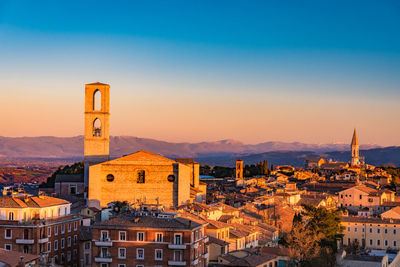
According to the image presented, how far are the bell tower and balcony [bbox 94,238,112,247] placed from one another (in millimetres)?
26250

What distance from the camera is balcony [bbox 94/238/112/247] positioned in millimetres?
29766

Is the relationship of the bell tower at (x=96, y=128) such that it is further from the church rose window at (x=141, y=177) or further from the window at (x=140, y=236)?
the window at (x=140, y=236)

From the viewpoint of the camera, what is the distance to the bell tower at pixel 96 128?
2217 inches

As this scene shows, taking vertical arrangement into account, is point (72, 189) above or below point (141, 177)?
below

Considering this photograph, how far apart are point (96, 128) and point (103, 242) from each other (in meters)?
28.1

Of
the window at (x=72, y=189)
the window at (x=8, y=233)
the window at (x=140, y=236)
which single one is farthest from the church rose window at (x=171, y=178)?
the window at (x=140, y=236)

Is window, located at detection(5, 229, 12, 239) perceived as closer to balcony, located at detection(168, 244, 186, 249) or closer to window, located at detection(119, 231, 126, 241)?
window, located at detection(119, 231, 126, 241)

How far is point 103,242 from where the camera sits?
29828 mm

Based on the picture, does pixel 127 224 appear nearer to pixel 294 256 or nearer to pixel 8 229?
pixel 8 229

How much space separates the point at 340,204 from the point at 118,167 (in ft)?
93.4

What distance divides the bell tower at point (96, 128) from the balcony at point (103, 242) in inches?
1033

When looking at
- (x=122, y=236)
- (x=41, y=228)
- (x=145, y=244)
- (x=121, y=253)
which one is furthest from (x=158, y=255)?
(x=41, y=228)

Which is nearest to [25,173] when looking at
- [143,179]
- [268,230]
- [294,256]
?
[143,179]

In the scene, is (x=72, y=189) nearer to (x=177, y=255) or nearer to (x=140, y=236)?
(x=140, y=236)
